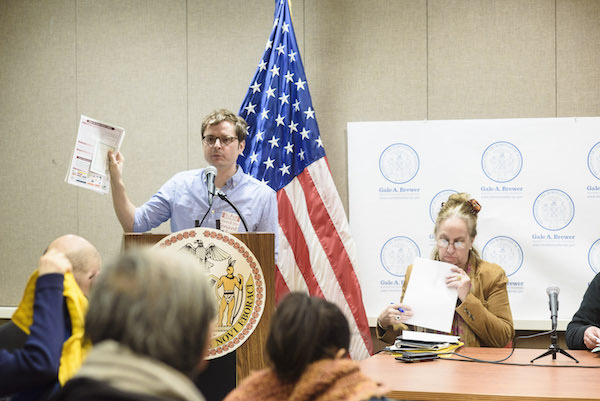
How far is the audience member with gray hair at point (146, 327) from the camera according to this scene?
3.15 ft

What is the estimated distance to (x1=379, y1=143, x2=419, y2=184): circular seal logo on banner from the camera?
4312 mm

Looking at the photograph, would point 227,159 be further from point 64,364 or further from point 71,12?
point 71,12

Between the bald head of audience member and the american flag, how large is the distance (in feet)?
6.79

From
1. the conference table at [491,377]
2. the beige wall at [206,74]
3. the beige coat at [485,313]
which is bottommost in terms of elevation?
the conference table at [491,377]

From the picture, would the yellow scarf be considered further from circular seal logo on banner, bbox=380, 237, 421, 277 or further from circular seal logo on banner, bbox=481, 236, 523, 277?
circular seal logo on banner, bbox=481, 236, 523, 277

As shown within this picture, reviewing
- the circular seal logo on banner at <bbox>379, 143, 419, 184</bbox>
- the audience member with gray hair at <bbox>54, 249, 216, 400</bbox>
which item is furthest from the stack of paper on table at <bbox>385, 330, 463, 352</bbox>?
the audience member with gray hair at <bbox>54, 249, 216, 400</bbox>

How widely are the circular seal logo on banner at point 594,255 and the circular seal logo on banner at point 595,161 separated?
0.46 meters

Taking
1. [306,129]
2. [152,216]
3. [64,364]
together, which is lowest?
[64,364]

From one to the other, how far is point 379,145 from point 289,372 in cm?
314

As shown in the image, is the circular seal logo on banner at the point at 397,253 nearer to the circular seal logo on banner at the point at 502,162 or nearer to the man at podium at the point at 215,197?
the circular seal logo on banner at the point at 502,162

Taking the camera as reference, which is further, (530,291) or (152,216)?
(530,291)

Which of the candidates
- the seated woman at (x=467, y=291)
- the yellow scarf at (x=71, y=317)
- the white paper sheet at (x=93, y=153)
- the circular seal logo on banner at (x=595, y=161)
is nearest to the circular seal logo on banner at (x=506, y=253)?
the circular seal logo on banner at (x=595, y=161)

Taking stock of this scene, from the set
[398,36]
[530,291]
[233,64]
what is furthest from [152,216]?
[530,291]

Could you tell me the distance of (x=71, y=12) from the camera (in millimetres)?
4652
